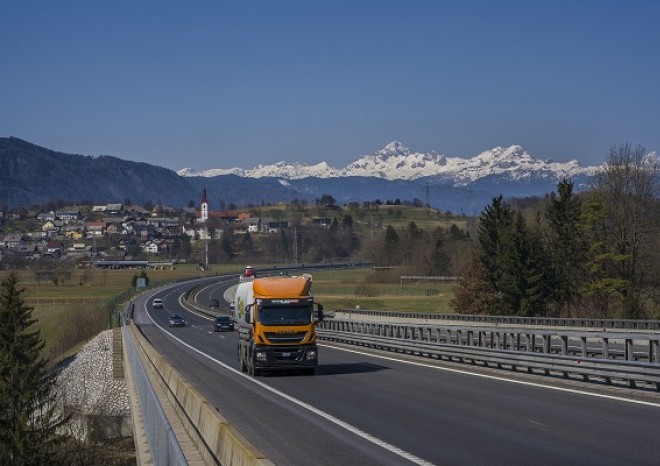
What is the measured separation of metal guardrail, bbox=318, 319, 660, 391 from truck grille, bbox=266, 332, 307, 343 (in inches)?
221

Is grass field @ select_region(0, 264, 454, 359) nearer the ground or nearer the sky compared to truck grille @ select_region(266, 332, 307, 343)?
nearer the ground

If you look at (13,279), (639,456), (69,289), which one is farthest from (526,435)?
(69,289)

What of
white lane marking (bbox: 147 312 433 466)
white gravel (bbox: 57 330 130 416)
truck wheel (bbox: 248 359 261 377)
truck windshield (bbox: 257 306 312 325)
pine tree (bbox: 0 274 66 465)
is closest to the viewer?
white lane marking (bbox: 147 312 433 466)

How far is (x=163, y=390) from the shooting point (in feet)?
77.6

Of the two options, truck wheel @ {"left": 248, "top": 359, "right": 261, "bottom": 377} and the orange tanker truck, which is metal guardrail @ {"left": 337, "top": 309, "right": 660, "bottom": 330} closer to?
the orange tanker truck

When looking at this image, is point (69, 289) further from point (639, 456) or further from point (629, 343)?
point (639, 456)

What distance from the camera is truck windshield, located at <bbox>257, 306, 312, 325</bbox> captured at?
31094 millimetres

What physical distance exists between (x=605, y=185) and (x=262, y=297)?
170ft

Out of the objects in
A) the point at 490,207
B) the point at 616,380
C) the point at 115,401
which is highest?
the point at 490,207

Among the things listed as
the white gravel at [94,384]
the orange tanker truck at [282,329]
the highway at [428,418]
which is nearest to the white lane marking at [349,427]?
the highway at [428,418]

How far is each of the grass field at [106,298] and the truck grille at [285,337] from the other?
4821 cm

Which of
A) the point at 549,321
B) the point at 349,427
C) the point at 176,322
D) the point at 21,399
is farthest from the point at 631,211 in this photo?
the point at 349,427

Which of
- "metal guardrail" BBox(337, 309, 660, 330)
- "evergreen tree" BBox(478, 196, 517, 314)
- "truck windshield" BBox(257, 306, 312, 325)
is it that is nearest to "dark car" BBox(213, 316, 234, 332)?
"metal guardrail" BBox(337, 309, 660, 330)

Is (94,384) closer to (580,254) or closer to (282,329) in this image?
(282,329)
